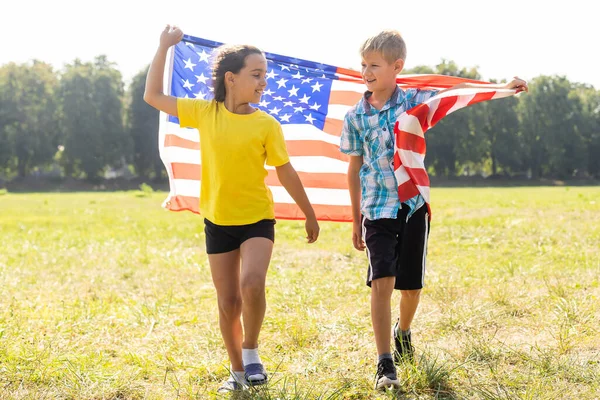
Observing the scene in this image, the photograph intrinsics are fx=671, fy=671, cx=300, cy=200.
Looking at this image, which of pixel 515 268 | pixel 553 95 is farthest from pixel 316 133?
pixel 553 95

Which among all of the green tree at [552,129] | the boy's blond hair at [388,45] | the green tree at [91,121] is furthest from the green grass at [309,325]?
the green tree at [552,129]

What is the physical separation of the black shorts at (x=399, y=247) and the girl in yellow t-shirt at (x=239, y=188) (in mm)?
342

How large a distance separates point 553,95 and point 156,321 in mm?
70996

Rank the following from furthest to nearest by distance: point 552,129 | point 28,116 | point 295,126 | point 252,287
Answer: point 552,129
point 28,116
point 295,126
point 252,287

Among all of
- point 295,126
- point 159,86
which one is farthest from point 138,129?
point 159,86

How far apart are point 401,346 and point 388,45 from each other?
184 cm

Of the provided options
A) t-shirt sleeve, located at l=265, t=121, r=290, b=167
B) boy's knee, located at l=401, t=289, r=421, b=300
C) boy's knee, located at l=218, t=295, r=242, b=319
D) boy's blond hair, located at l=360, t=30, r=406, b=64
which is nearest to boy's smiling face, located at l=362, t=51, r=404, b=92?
boy's blond hair, located at l=360, t=30, r=406, b=64

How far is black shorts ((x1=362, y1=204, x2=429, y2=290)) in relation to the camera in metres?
3.76

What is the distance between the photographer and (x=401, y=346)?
13.8ft

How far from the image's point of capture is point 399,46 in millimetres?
3869

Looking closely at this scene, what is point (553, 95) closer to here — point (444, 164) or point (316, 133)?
point (444, 164)

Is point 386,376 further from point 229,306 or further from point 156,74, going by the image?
point 156,74

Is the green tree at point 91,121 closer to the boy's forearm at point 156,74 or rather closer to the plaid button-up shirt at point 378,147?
the boy's forearm at point 156,74

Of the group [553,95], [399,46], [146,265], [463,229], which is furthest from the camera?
[553,95]
